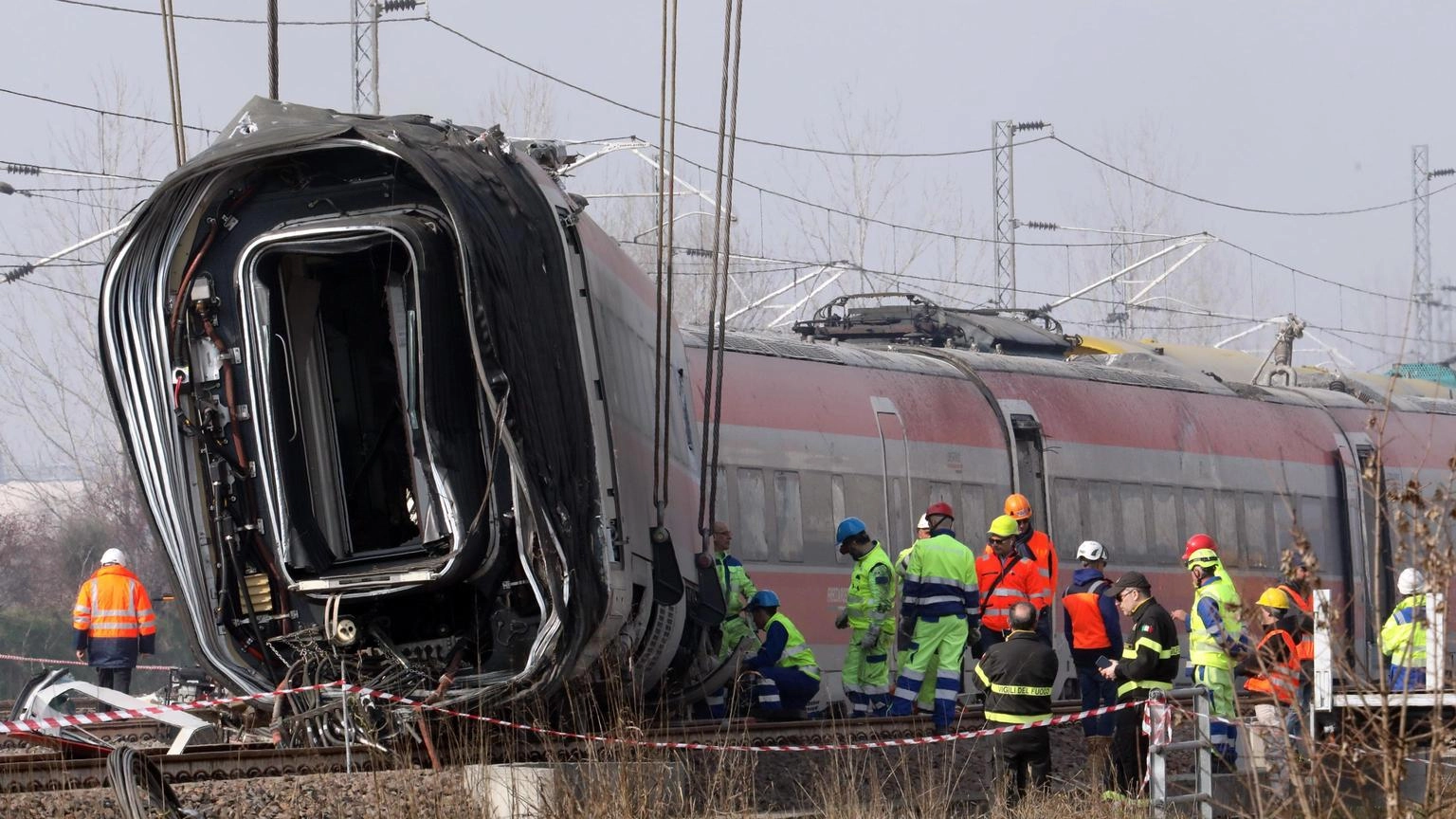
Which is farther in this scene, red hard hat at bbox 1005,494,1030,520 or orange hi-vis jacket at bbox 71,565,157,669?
orange hi-vis jacket at bbox 71,565,157,669

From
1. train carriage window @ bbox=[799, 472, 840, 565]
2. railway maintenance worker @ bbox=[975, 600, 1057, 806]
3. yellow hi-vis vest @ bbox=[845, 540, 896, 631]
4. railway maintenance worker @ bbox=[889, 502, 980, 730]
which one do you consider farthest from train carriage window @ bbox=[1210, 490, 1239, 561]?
railway maintenance worker @ bbox=[975, 600, 1057, 806]

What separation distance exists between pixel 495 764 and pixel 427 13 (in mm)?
18851

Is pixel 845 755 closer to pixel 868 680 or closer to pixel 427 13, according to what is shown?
pixel 868 680

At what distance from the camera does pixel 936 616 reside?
1184 centimetres

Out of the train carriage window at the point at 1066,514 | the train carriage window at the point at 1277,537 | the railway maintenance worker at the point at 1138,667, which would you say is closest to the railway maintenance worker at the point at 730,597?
the railway maintenance worker at the point at 1138,667

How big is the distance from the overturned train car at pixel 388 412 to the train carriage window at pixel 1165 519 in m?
9.35

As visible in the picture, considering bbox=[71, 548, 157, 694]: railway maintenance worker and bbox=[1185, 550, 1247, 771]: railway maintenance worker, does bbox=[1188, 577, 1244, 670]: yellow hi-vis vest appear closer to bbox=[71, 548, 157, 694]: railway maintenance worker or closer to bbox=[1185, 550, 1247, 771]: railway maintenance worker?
bbox=[1185, 550, 1247, 771]: railway maintenance worker

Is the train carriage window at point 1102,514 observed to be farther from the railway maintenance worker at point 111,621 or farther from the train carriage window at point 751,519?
the railway maintenance worker at point 111,621

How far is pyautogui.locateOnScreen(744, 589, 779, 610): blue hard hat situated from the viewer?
11938 mm

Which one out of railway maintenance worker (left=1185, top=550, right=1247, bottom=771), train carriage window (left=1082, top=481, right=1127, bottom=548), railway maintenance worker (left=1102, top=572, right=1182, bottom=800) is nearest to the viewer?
railway maintenance worker (left=1102, top=572, right=1182, bottom=800)

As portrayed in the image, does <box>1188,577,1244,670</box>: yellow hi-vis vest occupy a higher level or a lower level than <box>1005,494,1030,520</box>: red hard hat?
lower

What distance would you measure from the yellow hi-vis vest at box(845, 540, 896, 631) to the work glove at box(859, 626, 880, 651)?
0.05 m

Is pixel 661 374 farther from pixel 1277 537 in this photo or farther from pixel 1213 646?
pixel 1277 537

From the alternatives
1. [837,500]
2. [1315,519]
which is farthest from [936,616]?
[1315,519]
